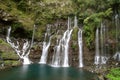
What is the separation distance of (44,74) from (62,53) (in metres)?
5.16

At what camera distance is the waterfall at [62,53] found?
25.5m

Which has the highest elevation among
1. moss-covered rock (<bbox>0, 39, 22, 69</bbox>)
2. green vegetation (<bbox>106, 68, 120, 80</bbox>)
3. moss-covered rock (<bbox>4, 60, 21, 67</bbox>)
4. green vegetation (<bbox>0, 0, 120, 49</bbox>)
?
green vegetation (<bbox>0, 0, 120, 49</bbox>)

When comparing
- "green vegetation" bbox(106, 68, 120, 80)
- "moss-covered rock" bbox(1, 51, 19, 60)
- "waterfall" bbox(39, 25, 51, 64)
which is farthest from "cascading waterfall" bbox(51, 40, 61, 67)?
"green vegetation" bbox(106, 68, 120, 80)

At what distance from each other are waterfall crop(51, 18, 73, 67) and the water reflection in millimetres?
1496

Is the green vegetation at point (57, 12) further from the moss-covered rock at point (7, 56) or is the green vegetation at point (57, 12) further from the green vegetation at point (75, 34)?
the moss-covered rock at point (7, 56)

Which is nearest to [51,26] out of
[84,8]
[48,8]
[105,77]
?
[48,8]

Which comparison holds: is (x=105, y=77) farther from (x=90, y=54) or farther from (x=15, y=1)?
(x=15, y=1)

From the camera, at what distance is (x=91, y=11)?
28.6 m

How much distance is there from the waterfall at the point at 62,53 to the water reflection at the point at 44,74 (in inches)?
58.9

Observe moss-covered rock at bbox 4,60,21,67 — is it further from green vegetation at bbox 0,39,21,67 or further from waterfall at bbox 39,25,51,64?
waterfall at bbox 39,25,51,64

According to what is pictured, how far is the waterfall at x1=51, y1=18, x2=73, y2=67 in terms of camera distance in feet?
83.5

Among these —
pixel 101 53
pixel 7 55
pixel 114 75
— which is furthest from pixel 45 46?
pixel 114 75

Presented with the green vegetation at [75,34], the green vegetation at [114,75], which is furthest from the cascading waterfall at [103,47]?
the green vegetation at [114,75]

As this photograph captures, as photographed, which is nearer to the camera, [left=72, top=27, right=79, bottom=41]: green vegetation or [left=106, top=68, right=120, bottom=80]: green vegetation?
[left=106, top=68, right=120, bottom=80]: green vegetation
